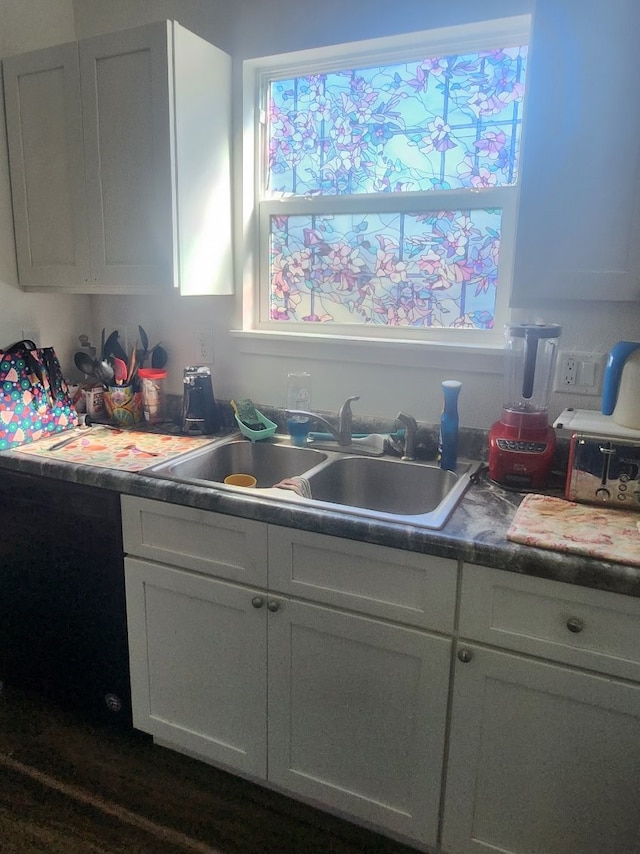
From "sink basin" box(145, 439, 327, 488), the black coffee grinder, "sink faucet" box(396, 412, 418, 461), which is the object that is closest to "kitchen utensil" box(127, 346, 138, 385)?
the black coffee grinder

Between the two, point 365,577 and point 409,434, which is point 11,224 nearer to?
point 409,434

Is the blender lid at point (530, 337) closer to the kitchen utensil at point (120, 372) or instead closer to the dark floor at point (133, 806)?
the dark floor at point (133, 806)

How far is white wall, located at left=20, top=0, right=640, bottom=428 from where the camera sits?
1725 mm

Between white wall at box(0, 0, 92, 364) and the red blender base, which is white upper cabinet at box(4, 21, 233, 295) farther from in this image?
the red blender base

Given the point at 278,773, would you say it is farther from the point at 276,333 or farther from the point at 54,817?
the point at 276,333

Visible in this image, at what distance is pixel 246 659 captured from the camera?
1647 millimetres

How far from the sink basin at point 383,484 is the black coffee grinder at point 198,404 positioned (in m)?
0.50

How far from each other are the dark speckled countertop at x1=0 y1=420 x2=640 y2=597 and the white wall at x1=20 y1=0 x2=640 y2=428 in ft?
1.22

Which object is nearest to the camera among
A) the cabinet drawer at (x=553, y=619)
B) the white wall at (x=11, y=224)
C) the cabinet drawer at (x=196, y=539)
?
the cabinet drawer at (x=553, y=619)

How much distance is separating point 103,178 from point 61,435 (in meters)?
0.82

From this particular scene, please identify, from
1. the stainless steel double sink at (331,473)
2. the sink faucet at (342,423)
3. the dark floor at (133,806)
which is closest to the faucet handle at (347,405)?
the sink faucet at (342,423)

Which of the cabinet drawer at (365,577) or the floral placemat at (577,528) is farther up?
the floral placemat at (577,528)

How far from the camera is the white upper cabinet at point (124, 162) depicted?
1.84 metres

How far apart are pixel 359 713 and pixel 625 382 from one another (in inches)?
39.7
